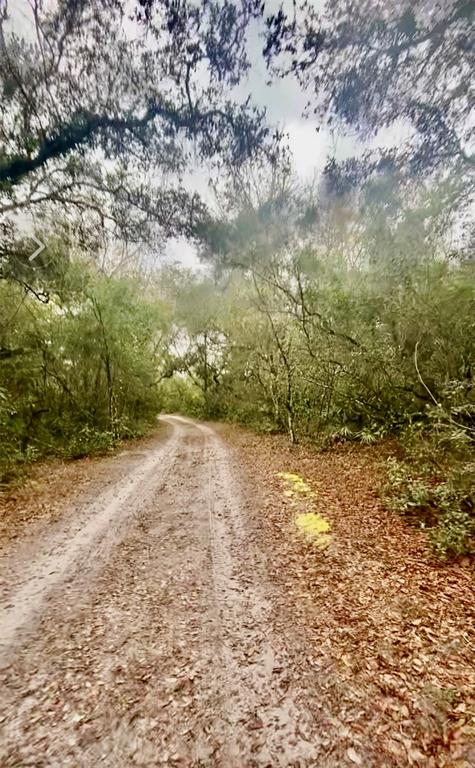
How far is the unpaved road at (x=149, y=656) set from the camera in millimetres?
2170

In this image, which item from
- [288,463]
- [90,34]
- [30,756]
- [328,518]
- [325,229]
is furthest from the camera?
[288,463]

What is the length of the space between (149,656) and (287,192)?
9.88 meters

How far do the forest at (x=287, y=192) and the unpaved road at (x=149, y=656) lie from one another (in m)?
2.95

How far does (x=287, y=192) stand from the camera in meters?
8.97

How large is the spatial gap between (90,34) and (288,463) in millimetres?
10045

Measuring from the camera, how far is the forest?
496cm

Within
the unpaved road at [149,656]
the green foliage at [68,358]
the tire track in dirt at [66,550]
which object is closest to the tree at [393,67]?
the green foliage at [68,358]

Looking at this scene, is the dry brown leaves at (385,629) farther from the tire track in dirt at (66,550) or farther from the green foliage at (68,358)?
the green foliage at (68,358)

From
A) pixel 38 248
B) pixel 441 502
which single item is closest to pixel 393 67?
pixel 441 502

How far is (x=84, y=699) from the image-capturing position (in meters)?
2.49

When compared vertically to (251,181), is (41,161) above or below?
below

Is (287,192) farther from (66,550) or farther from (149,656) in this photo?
(149,656)

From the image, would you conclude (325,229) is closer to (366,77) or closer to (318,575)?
(366,77)

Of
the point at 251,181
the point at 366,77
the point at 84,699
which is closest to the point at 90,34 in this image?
the point at 251,181
